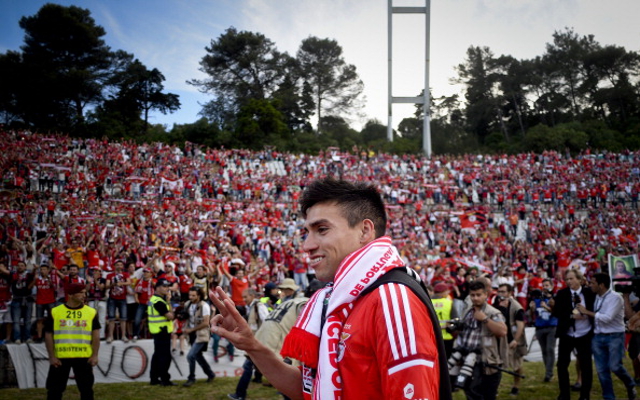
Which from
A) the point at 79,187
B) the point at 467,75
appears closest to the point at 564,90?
the point at 467,75

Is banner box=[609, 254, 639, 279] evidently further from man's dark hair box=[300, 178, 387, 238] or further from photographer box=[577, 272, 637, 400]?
man's dark hair box=[300, 178, 387, 238]

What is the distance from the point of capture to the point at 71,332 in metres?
6.55

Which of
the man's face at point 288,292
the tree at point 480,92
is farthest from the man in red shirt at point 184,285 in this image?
the tree at point 480,92

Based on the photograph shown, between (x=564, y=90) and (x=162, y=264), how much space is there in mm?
63783

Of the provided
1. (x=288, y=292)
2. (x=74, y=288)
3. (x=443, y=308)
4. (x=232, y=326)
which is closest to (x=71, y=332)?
(x=74, y=288)

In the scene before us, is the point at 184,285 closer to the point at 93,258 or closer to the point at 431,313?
the point at 93,258

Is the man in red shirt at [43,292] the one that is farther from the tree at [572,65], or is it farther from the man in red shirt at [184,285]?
the tree at [572,65]

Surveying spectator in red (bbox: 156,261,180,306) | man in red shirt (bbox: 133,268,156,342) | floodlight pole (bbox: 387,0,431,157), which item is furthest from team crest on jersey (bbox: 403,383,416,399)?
floodlight pole (bbox: 387,0,431,157)

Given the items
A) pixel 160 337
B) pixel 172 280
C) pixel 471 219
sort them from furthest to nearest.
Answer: pixel 471 219
pixel 172 280
pixel 160 337

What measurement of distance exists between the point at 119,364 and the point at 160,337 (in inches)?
50.0

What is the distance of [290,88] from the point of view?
61.8 metres

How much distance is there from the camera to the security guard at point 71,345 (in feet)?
21.4

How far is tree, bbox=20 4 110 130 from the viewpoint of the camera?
4297 centimetres

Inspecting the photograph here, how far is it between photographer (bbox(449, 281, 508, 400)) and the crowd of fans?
571cm
